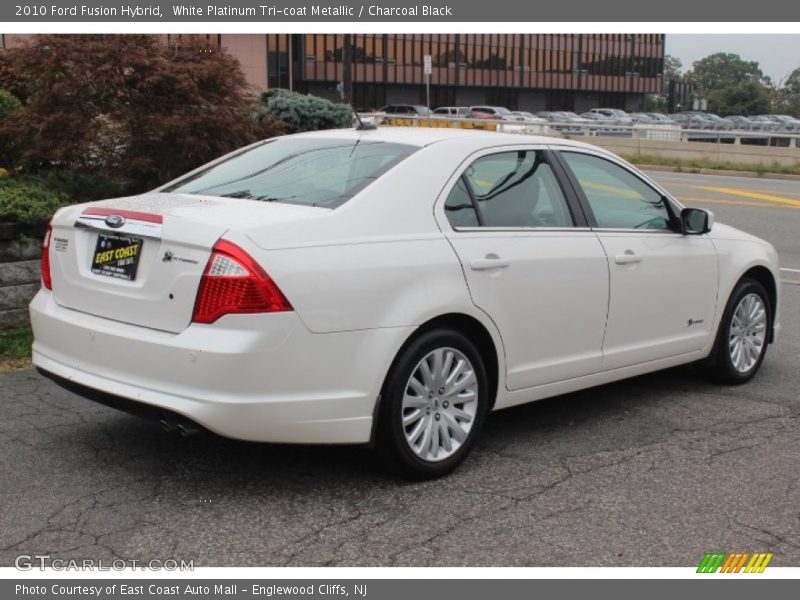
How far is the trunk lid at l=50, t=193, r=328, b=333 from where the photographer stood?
4293 mm

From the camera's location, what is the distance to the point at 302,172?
5137mm

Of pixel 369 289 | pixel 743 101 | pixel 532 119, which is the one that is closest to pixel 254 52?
pixel 532 119

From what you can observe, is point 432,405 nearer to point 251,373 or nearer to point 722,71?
point 251,373

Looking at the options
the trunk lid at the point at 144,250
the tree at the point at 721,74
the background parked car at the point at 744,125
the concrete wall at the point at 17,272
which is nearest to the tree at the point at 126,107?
the concrete wall at the point at 17,272

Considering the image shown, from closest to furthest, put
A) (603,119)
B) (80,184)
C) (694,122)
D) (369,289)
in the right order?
(369,289)
(80,184)
(603,119)
(694,122)

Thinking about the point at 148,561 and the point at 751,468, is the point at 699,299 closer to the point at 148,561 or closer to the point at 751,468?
the point at 751,468

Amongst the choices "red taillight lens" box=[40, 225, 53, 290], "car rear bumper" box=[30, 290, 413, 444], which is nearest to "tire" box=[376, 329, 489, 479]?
"car rear bumper" box=[30, 290, 413, 444]

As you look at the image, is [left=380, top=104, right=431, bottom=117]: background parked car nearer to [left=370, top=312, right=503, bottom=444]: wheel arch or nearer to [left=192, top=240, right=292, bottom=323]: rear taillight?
[left=370, top=312, right=503, bottom=444]: wheel arch

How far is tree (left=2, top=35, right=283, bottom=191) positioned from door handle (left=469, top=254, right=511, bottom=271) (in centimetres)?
462

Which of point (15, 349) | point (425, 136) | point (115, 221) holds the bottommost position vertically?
point (15, 349)

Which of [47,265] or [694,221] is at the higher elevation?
[694,221]

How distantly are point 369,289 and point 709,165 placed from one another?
90.1ft

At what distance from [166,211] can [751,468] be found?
3084 millimetres

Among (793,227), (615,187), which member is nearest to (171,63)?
(615,187)
